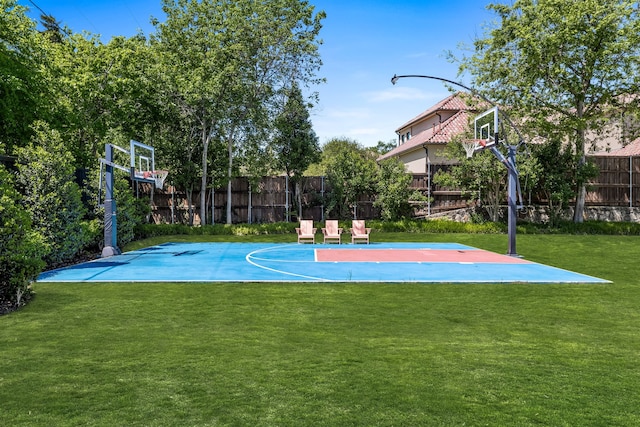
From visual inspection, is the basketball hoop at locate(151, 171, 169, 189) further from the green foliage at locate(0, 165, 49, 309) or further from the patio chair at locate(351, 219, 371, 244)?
the green foliage at locate(0, 165, 49, 309)

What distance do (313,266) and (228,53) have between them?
48.0 feet

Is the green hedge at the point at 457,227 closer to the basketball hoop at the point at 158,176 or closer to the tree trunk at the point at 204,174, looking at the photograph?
the tree trunk at the point at 204,174

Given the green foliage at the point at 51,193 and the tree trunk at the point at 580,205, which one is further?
the tree trunk at the point at 580,205

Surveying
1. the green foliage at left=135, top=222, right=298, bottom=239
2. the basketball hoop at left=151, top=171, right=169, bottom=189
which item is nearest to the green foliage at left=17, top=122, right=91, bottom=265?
the basketball hoop at left=151, top=171, right=169, bottom=189

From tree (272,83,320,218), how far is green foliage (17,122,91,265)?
1363 centimetres

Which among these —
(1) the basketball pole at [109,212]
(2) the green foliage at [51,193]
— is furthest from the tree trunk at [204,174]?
(2) the green foliage at [51,193]

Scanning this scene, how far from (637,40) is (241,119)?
18.8 metres

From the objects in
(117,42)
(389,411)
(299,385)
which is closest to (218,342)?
(299,385)

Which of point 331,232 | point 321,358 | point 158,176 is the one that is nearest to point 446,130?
point 331,232

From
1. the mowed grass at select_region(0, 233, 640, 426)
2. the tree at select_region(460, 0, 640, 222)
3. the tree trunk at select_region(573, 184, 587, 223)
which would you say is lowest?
the mowed grass at select_region(0, 233, 640, 426)

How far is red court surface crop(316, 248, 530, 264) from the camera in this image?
15.1 metres

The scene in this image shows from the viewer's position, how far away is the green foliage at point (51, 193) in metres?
12.9

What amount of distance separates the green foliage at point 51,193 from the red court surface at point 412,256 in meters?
6.90

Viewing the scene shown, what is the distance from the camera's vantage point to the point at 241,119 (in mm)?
25906
